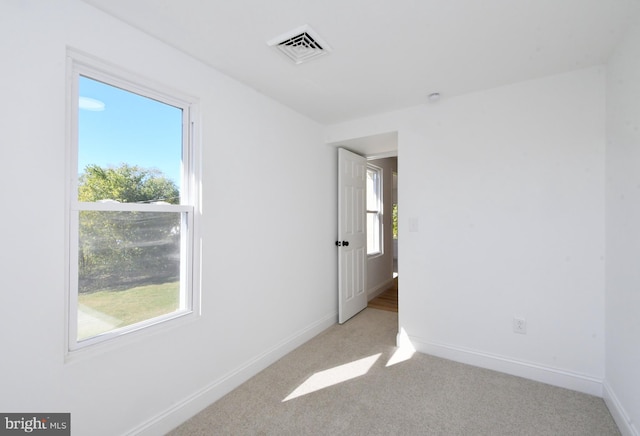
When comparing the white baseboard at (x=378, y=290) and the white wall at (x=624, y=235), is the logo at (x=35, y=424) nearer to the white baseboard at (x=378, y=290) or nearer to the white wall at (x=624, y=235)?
the white wall at (x=624, y=235)

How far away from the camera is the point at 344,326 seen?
134 inches

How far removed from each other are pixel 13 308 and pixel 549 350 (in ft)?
10.8

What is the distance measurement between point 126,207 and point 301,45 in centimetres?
146

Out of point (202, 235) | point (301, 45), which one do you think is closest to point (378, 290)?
point (202, 235)

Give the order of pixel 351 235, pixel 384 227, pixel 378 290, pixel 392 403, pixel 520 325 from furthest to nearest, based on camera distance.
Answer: pixel 384 227
pixel 378 290
pixel 351 235
pixel 520 325
pixel 392 403

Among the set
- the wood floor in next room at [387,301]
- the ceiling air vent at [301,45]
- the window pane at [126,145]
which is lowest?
the wood floor in next room at [387,301]

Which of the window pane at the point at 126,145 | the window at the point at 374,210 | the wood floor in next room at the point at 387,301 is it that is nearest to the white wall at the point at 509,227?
the wood floor in next room at the point at 387,301

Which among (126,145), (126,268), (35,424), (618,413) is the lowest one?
(618,413)

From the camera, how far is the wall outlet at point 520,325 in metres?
2.32

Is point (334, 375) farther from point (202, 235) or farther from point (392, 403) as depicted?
point (202, 235)

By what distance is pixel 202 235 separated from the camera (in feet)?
6.56

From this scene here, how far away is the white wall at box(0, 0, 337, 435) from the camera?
48.9 inches

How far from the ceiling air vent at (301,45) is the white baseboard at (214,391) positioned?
234 cm

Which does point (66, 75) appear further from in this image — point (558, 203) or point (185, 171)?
point (558, 203)
